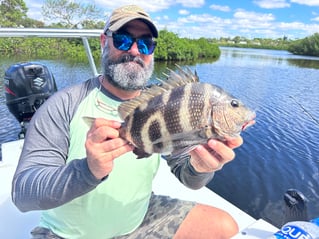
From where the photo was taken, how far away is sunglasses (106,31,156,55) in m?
1.85

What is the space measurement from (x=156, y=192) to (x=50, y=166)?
1.42 metres

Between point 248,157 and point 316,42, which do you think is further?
point 316,42

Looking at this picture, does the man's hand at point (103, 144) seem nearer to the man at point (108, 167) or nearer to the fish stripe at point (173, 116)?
the man at point (108, 167)

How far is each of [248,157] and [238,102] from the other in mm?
6434

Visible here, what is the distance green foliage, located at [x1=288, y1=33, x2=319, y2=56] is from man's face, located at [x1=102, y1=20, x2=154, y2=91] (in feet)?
231

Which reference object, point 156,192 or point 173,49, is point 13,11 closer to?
point 173,49

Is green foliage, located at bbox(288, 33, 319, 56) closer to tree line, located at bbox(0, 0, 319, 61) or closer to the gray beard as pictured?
tree line, located at bbox(0, 0, 319, 61)

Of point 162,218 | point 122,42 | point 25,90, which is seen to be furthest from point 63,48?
point 162,218

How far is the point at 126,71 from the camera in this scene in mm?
1822

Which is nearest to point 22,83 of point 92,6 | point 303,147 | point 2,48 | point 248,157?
point 248,157

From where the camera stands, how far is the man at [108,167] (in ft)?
4.36

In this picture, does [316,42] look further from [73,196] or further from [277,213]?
[73,196]

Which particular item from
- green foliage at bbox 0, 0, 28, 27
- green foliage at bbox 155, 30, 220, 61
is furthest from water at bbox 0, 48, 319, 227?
green foliage at bbox 155, 30, 220, 61

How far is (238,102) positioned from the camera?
1312 mm
